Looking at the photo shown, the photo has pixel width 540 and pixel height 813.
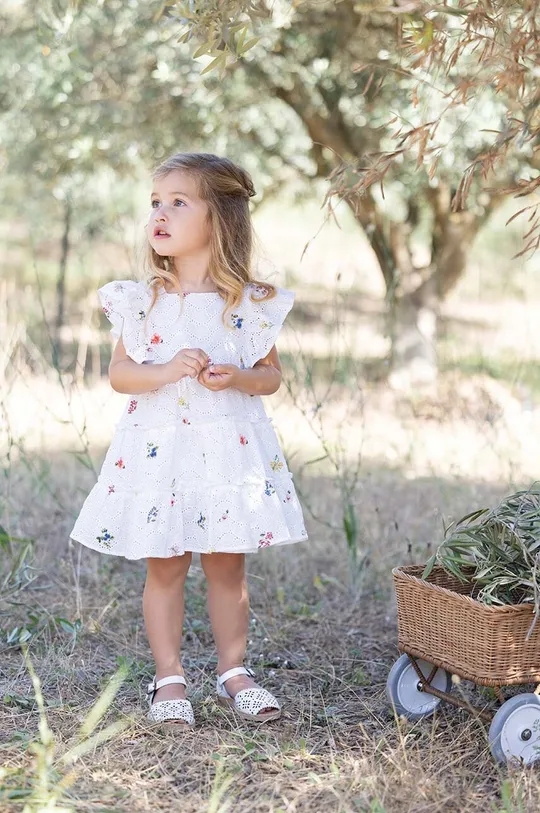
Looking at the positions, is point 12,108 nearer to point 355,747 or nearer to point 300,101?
point 300,101

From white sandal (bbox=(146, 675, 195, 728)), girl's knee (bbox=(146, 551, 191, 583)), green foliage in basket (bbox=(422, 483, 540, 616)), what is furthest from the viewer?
girl's knee (bbox=(146, 551, 191, 583))

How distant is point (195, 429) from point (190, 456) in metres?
0.08

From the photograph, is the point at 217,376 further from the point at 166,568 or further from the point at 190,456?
the point at 166,568

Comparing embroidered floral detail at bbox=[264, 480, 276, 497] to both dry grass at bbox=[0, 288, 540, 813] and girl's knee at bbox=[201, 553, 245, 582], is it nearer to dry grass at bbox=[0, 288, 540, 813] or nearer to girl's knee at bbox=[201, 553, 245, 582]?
girl's knee at bbox=[201, 553, 245, 582]

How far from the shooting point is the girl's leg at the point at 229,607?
2865 millimetres

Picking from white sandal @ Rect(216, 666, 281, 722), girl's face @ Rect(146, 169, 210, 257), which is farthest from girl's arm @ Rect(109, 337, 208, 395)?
white sandal @ Rect(216, 666, 281, 722)

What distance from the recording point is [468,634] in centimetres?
248

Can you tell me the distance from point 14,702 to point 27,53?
5.68 meters

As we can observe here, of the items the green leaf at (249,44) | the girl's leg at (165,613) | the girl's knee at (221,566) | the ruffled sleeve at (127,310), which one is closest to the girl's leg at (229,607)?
the girl's knee at (221,566)

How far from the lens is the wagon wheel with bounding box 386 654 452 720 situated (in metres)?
2.75

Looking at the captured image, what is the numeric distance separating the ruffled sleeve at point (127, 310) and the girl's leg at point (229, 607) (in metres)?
0.66

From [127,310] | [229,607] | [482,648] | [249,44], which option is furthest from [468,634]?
[249,44]

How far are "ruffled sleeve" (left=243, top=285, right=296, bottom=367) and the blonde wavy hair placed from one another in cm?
2

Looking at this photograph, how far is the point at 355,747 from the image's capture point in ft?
8.58
